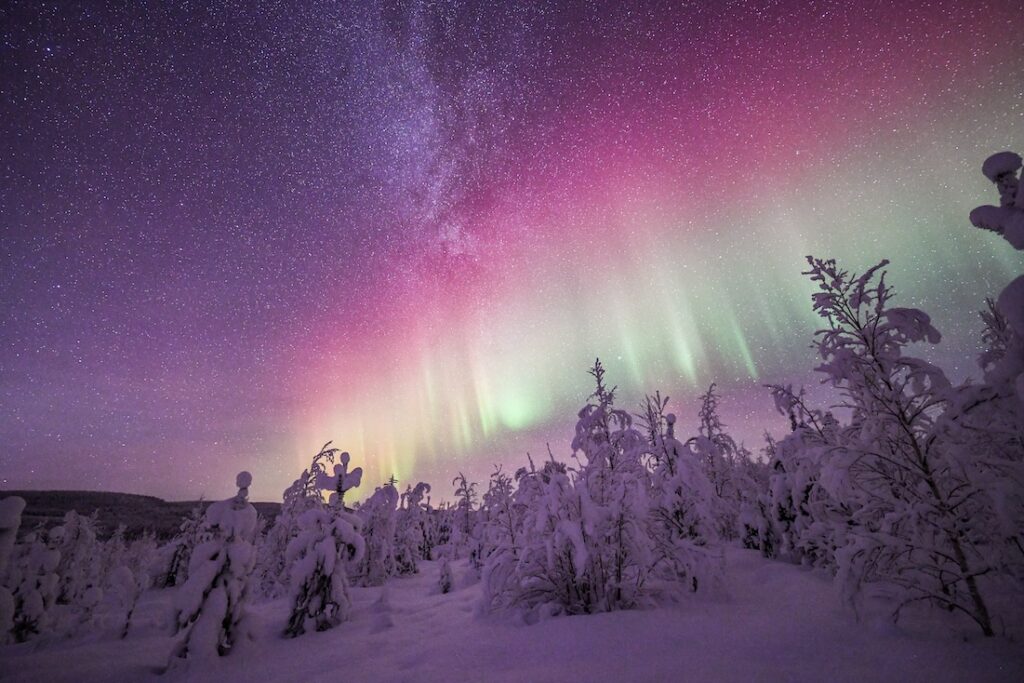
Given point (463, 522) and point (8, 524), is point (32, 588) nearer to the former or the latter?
point (8, 524)

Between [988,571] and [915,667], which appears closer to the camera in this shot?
[915,667]

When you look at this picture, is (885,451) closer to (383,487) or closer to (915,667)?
(915,667)

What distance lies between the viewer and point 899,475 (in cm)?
439

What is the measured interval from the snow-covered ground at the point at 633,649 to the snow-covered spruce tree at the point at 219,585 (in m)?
0.25

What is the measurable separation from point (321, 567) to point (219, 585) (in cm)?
199

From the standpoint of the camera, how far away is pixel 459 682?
361 cm

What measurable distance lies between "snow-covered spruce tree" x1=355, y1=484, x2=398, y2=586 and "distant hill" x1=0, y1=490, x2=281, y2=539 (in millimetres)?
41475

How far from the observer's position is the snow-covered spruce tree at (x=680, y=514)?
5.86m

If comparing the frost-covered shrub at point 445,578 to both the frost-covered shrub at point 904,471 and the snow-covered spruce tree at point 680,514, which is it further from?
the frost-covered shrub at point 904,471

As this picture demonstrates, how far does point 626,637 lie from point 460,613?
4112mm

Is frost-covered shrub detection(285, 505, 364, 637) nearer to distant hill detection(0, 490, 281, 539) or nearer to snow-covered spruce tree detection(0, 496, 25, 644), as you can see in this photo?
snow-covered spruce tree detection(0, 496, 25, 644)

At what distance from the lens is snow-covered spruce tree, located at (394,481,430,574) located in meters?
19.6

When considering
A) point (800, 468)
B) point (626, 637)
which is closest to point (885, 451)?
point (800, 468)

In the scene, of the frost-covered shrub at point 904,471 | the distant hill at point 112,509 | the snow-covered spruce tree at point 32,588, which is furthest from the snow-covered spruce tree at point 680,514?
the distant hill at point 112,509
